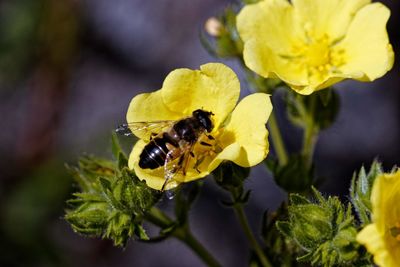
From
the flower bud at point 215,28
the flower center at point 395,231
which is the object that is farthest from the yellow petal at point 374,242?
the flower bud at point 215,28

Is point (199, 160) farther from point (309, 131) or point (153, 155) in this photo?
point (309, 131)

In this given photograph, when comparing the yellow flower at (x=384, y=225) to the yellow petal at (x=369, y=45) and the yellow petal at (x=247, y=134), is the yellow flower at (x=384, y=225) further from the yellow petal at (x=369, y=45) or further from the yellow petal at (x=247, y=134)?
the yellow petal at (x=369, y=45)

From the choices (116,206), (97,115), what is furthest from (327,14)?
(97,115)

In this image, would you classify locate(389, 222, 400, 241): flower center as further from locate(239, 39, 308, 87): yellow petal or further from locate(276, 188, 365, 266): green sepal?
locate(239, 39, 308, 87): yellow petal

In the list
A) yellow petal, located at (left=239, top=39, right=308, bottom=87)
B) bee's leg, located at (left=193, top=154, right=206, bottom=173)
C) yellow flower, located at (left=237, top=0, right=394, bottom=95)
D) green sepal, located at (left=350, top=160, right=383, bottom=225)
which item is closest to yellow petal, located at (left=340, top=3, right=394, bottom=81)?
yellow flower, located at (left=237, top=0, right=394, bottom=95)

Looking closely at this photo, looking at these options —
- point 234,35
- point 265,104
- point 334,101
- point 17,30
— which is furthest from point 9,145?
point 265,104

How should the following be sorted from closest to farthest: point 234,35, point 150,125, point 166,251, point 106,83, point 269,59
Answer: point 150,125 < point 269,59 < point 234,35 < point 166,251 < point 106,83

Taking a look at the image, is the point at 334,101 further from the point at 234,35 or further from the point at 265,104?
the point at 265,104
